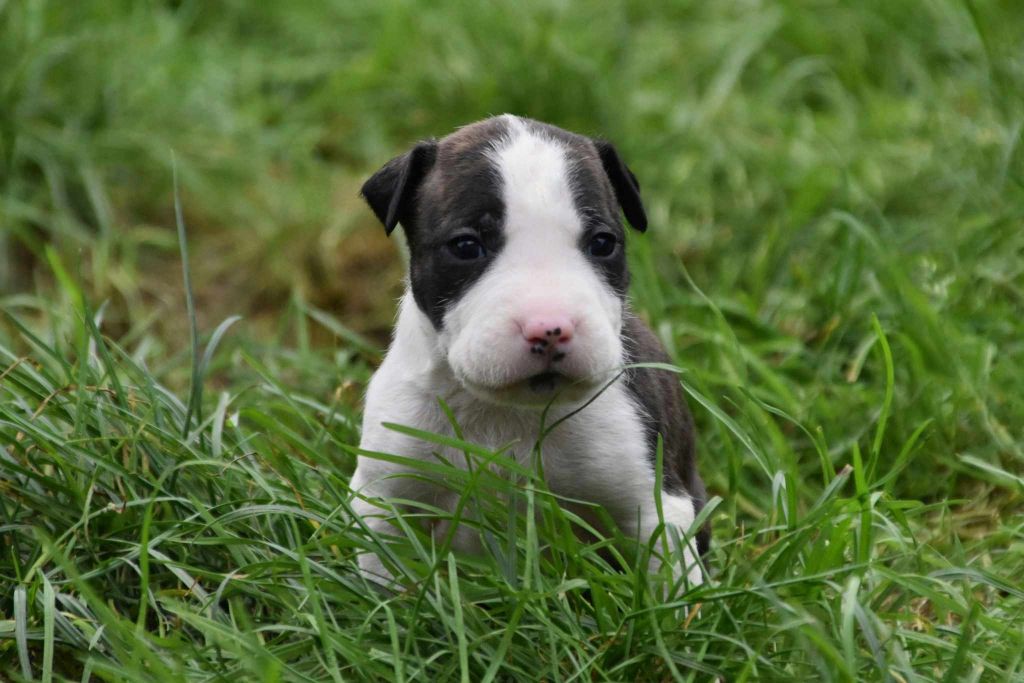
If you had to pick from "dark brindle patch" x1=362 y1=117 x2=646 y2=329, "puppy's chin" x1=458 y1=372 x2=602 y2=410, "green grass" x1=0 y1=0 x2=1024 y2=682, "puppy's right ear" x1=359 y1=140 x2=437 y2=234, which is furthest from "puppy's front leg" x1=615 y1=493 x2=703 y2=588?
"puppy's right ear" x1=359 y1=140 x2=437 y2=234

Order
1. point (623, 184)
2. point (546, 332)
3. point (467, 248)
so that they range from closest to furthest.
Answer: point (546, 332) < point (467, 248) < point (623, 184)

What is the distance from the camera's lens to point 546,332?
3.26 metres

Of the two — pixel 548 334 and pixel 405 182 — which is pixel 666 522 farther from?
pixel 405 182

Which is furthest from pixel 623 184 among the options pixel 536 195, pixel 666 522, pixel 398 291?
pixel 398 291

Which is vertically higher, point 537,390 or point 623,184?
point 623,184

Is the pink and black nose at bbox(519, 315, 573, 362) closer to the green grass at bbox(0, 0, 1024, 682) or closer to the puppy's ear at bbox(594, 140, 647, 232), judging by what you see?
the green grass at bbox(0, 0, 1024, 682)

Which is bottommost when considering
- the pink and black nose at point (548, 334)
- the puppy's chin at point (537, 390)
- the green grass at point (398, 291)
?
the green grass at point (398, 291)

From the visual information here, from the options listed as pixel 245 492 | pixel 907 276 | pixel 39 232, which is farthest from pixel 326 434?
pixel 39 232

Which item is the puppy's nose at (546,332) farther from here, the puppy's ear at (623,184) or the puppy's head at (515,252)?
the puppy's ear at (623,184)

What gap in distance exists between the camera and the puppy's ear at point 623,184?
13.0 feet

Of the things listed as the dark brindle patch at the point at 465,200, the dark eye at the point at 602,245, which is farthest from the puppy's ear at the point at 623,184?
the dark eye at the point at 602,245

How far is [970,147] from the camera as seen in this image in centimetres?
647

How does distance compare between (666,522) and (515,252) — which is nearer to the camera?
(515,252)

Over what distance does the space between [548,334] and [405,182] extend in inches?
30.8
